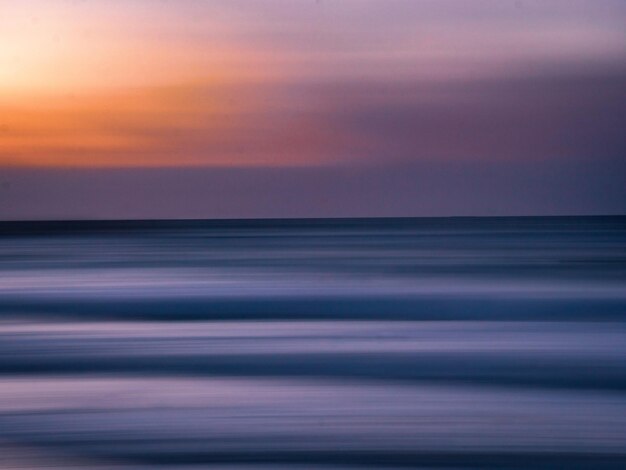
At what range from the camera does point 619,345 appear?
463 cm

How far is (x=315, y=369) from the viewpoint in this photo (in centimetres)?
412

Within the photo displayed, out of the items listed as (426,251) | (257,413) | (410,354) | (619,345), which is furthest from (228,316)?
(426,251)

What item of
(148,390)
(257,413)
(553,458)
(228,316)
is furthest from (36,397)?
(228,316)

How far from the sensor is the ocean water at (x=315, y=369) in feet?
9.33

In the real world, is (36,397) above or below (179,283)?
below

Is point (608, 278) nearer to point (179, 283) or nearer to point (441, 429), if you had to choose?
point (179, 283)

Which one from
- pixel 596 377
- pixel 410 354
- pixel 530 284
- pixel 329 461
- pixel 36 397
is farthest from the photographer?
pixel 530 284

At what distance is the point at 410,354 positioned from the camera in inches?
175

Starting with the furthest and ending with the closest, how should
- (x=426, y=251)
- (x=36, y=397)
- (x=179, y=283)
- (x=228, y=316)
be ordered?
(x=426, y=251) → (x=179, y=283) → (x=228, y=316) → (x=36, y=397)

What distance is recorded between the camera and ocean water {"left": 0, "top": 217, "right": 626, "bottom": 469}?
9.33 ft

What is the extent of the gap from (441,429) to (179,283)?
5.17 metres

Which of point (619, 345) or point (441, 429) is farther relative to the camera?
point (619, 345)

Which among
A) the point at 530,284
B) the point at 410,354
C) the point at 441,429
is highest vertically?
the point at 530,284

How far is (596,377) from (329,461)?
1.49 metres
